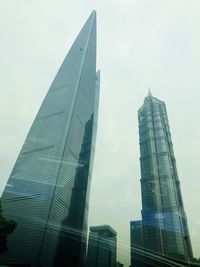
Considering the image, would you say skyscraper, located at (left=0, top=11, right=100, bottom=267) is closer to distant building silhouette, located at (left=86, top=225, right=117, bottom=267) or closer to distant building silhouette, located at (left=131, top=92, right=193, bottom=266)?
distant building silhouette, located at (left=86, top=225, right=117, bottom=267)

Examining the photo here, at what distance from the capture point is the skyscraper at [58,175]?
36344mm

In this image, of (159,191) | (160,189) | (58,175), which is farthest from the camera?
(160,189)

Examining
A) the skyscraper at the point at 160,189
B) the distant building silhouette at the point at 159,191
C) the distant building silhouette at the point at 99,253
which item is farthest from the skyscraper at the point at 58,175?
the skyscraper at the point at 160,189

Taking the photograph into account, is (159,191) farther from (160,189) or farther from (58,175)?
(58,175)

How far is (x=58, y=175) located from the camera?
39.6 meters

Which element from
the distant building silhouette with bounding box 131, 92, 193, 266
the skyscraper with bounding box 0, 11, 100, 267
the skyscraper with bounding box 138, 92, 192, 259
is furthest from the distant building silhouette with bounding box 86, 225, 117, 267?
the skyscraper with bounding box 138, 92, 192, 259

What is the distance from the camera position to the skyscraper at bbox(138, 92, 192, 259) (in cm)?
3922

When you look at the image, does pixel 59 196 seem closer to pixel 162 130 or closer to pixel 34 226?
pixel 34 226

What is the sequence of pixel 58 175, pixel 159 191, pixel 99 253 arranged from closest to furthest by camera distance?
pixel 58 175 → pixel 99 253 → pixel 159 191

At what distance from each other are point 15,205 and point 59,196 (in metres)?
6.83

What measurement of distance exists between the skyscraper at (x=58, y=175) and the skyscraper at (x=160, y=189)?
1199cm

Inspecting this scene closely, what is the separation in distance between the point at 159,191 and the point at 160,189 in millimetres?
533

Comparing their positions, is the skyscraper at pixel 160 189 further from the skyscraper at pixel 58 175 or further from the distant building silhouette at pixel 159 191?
the skyscraper at pixel 58 175

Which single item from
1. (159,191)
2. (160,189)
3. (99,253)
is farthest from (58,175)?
(160,189)
